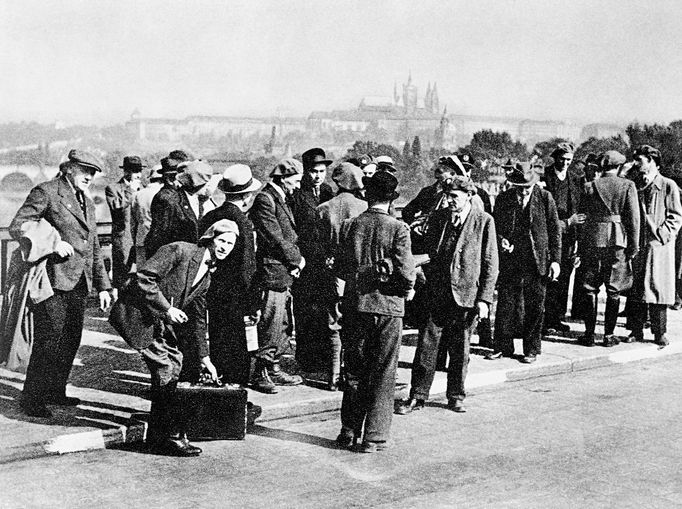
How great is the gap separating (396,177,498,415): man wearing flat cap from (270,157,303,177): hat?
1234 millimetres

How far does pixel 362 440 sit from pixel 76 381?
2769 mm

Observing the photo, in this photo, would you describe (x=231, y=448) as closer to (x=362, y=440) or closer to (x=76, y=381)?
(x=362, y=440)

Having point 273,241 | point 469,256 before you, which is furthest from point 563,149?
point 273,241

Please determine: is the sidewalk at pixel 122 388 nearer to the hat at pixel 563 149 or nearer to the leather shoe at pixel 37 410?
the leather shoe at pixel 37 410

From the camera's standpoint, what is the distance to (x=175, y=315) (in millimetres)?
5859

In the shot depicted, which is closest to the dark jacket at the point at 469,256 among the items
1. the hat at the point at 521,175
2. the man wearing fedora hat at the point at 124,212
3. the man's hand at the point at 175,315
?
the hat at the point at 521,175

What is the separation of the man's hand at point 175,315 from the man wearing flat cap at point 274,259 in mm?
1953

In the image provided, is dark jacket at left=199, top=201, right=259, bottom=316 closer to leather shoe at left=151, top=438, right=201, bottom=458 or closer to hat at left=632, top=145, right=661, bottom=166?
leather shoe at left=151, top=438, right=201, bottom=458

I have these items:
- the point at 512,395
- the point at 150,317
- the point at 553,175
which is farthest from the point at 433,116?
the point at 150,317

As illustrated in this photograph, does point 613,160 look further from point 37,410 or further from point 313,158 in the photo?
point 37,410

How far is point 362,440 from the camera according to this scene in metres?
6.36

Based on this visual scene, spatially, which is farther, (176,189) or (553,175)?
(553,175)

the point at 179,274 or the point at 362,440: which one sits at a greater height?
the point at 179,274

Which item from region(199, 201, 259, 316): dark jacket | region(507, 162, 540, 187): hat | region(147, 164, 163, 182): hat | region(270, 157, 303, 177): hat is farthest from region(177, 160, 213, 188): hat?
region(507, 162, 540, 187): hat
